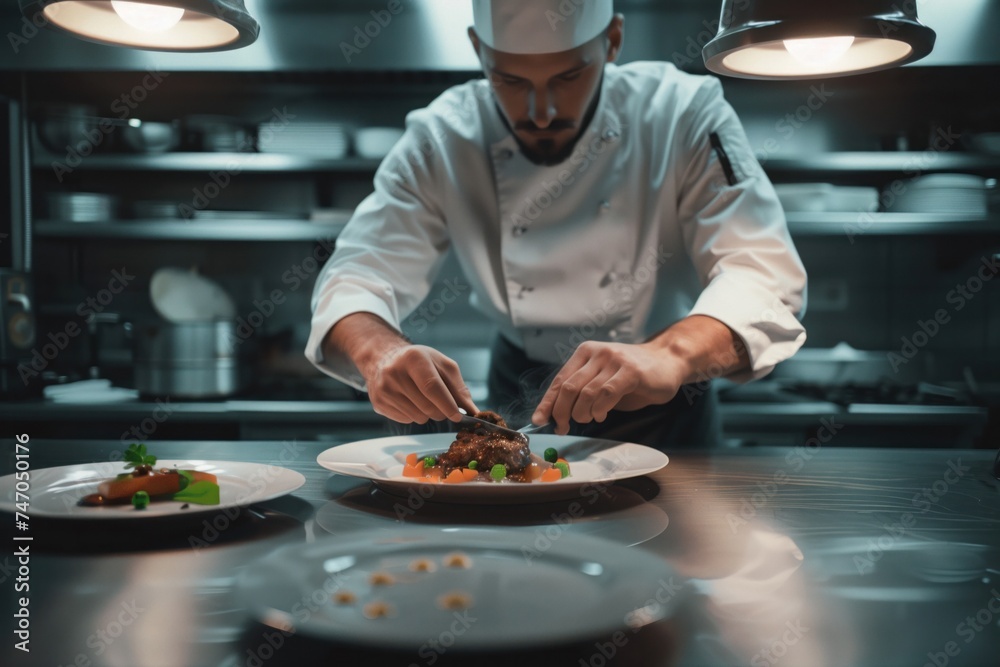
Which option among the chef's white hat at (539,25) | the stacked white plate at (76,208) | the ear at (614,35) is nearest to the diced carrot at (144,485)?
the chef's white hat at (539,25)

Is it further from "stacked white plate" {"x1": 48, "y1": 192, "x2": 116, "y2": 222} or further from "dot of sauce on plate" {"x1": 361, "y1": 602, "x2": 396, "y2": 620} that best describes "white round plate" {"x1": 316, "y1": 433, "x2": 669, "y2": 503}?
"stacked white plate" {"x1": 48, "y1": 192, "x2": 116, "y2": 222}

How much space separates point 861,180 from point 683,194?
6.58ft

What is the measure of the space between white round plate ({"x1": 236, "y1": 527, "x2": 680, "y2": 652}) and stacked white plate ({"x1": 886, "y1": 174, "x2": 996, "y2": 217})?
2949 mm

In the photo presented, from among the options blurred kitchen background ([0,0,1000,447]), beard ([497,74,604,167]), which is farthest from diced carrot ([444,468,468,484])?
blurred kitchen background ([0,0,1000,447])

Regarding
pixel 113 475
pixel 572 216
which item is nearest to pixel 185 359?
pixel 572 216

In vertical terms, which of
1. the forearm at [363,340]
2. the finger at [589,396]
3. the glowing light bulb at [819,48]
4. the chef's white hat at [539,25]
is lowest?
the finger at [589,396]

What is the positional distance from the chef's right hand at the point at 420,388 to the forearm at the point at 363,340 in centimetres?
16

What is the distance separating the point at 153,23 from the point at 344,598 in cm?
102

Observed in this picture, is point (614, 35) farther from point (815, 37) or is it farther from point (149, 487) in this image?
point (149, 487)

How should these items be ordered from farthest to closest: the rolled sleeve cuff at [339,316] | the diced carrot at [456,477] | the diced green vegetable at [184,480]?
the rolled sleeve cuff at [339,316] → the diced carrot at [456,477] → the diced green vegetable at [184,480]

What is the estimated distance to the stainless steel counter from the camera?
589 millimetres

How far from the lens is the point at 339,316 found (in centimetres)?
162

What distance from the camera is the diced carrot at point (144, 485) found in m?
0.90

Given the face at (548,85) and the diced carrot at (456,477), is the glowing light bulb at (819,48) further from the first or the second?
the diced carrot at (456,477)
